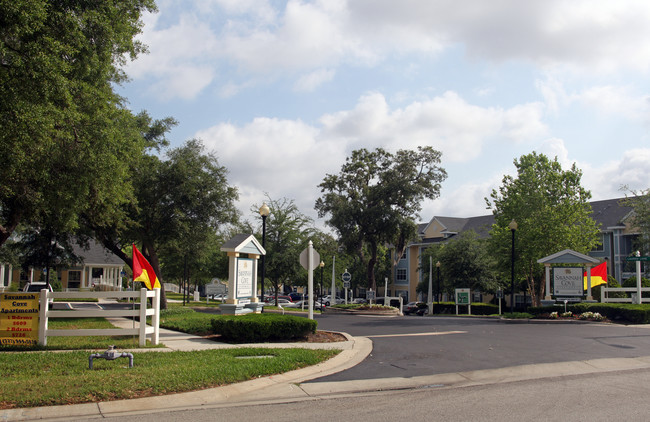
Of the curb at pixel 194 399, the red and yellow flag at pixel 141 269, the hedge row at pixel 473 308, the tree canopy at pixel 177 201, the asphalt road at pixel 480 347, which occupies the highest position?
the tree canopy at pixel 177 201

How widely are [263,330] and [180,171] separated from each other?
41.2 feet

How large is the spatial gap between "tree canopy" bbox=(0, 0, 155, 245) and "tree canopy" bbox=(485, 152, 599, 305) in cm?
2303

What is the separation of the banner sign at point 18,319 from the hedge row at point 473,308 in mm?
38441

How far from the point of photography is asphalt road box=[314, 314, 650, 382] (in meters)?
10.9

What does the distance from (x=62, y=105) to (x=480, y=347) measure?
40.6ft

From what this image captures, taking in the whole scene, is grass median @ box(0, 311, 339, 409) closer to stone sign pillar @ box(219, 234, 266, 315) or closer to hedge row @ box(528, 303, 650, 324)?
stone sign pillar @ box(219, 234, 266, 315)

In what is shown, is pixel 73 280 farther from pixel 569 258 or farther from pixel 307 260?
pixel 569 258

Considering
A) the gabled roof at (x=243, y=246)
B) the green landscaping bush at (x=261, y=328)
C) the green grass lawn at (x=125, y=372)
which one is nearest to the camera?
the green grass lawn at (x=125, y=372)

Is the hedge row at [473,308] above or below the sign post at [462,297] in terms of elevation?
below

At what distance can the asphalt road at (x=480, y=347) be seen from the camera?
10875 mm

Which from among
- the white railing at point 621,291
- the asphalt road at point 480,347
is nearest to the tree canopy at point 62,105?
the asphalt road at point 480,347

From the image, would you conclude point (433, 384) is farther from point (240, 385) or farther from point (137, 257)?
point (137, 257)

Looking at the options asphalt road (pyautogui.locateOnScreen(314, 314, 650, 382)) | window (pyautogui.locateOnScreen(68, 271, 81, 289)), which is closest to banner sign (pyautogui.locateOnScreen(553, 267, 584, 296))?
asphalt road (pyautogui.locateOnScreen(314, 314, 650, 382))

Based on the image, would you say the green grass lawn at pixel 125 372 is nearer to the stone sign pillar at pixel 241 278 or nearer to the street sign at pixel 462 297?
the stone sign pillar at pixel 241 278
